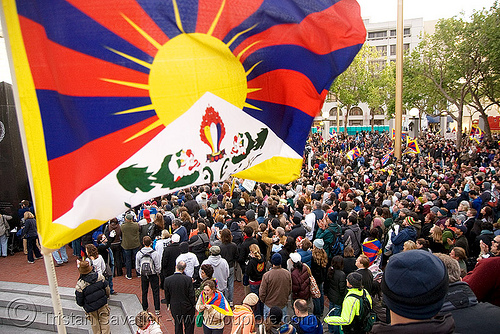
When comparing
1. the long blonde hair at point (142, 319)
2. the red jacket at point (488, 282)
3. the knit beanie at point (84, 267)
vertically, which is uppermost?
the red jacket at point (488, 282)

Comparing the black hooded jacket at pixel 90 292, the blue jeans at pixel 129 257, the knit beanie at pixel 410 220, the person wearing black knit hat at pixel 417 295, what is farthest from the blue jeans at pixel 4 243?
the person wearing black knit hat at pixel 417 295

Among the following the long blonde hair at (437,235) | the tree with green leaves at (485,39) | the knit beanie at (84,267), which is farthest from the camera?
the tree with green leaves at (485,39)

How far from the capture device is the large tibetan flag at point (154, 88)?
264cm

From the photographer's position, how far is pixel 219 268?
6.91 meters

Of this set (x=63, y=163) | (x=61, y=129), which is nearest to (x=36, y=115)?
(x=61, y=129)

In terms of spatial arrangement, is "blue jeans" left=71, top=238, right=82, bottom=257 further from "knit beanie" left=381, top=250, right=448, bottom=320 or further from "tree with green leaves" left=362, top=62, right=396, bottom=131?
"tree with green leaves" left=362, top=62, right=396, bottom=131

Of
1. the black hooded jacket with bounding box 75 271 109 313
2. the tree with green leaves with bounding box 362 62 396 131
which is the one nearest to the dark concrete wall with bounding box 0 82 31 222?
the black hooded jacket with bounding box 75 271 109 313

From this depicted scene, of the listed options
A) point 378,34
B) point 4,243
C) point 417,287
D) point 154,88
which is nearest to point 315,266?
point 154,88

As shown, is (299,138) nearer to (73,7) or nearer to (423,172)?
(73,7)

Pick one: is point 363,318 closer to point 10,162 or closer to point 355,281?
point 355,281

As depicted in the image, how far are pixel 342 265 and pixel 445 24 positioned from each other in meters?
27.5

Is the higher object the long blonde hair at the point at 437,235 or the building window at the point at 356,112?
the building window at the point at 356,112

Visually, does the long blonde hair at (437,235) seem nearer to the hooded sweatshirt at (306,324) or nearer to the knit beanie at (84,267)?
the hooded sweatshirt at (306,324)

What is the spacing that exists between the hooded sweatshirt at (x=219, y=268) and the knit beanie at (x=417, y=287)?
5245 millimetres
